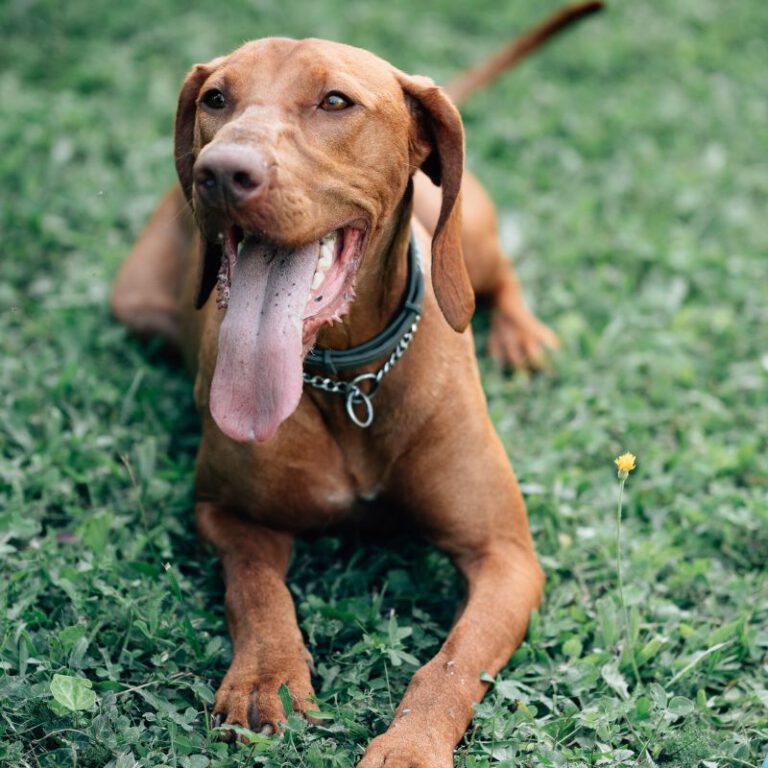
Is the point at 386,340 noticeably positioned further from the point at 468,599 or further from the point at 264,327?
the point at 468,599

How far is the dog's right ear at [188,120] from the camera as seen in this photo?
3.73 meters

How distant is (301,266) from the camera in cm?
338

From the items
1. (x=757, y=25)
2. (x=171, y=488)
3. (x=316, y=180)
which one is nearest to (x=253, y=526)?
(x=171, y=488)

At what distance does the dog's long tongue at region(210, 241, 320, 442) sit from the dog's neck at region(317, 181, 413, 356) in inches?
11.5

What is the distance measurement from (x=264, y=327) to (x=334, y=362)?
0.45 m

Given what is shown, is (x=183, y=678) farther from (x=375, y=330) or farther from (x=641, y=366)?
(x=641, y=366)

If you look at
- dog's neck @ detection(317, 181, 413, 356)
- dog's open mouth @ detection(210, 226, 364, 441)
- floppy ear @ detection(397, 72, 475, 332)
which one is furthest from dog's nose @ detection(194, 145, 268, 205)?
floppy ear @ detection(397, 72, 475, 332)

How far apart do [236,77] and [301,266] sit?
23.8 inches

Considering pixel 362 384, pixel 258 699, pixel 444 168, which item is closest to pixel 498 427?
pixel 362 384

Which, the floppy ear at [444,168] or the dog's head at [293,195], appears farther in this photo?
the floppy ear at [444,168]

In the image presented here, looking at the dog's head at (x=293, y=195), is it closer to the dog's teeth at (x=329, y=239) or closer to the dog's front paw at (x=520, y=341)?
the dog's teeth at (x=329, y=239)

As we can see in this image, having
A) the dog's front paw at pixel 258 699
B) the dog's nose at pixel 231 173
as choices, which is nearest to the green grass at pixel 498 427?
the dog's front paw at pixel 258 699

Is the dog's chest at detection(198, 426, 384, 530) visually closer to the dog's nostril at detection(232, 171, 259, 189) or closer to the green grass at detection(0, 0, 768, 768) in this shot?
the green grass at detection(0, 0, 768, 768)

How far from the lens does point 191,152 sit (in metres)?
3.82
